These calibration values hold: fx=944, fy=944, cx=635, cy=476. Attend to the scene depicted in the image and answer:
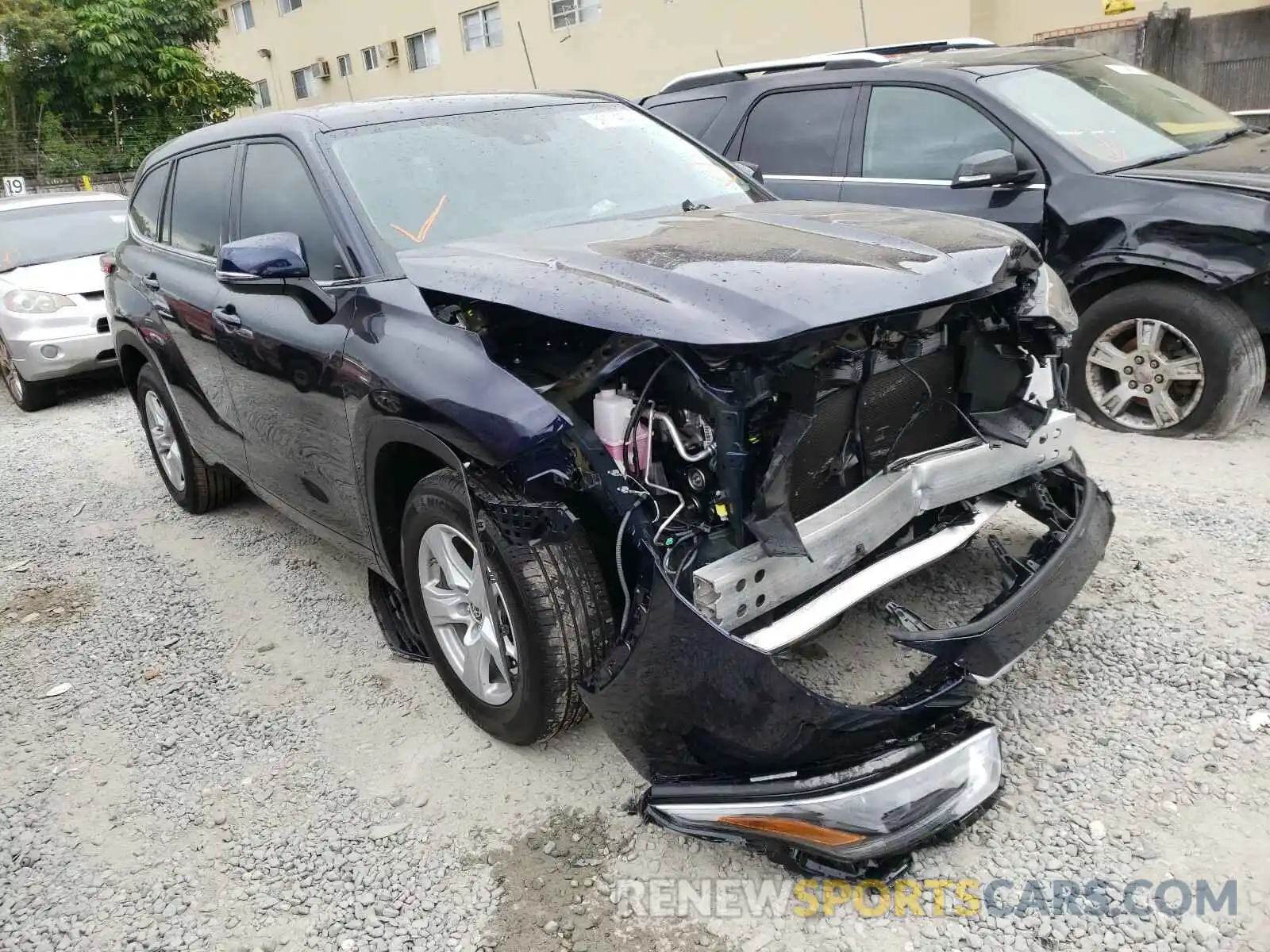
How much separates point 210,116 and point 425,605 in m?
20.8

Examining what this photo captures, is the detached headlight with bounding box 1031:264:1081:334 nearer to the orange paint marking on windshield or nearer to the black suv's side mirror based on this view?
the orange paint marking on windshield

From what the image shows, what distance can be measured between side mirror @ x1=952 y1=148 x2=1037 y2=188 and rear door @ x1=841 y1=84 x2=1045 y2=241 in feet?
0.42

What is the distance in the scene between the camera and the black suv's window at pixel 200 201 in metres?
3.87

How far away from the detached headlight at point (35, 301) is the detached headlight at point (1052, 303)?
758 centimetres

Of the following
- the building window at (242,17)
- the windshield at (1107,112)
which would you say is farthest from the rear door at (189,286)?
the building window at (242,17)

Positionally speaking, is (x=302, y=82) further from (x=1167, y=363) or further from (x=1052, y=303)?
(x=1052, y=303)

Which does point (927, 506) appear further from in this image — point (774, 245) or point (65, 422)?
point (65, 422)

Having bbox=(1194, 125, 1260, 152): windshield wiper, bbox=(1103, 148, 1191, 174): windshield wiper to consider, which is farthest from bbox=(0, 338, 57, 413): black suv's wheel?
bbox=(1194, 125, 1260, 152): windshield wiper

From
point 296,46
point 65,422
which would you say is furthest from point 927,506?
point 296,46

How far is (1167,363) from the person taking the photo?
4.57 m

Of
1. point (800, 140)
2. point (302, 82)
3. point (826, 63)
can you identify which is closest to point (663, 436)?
point (800, 140)

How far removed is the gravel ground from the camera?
2.24m

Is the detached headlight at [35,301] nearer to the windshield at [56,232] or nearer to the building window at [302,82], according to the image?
the windshield at [56,232]

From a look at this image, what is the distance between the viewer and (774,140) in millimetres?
5797
